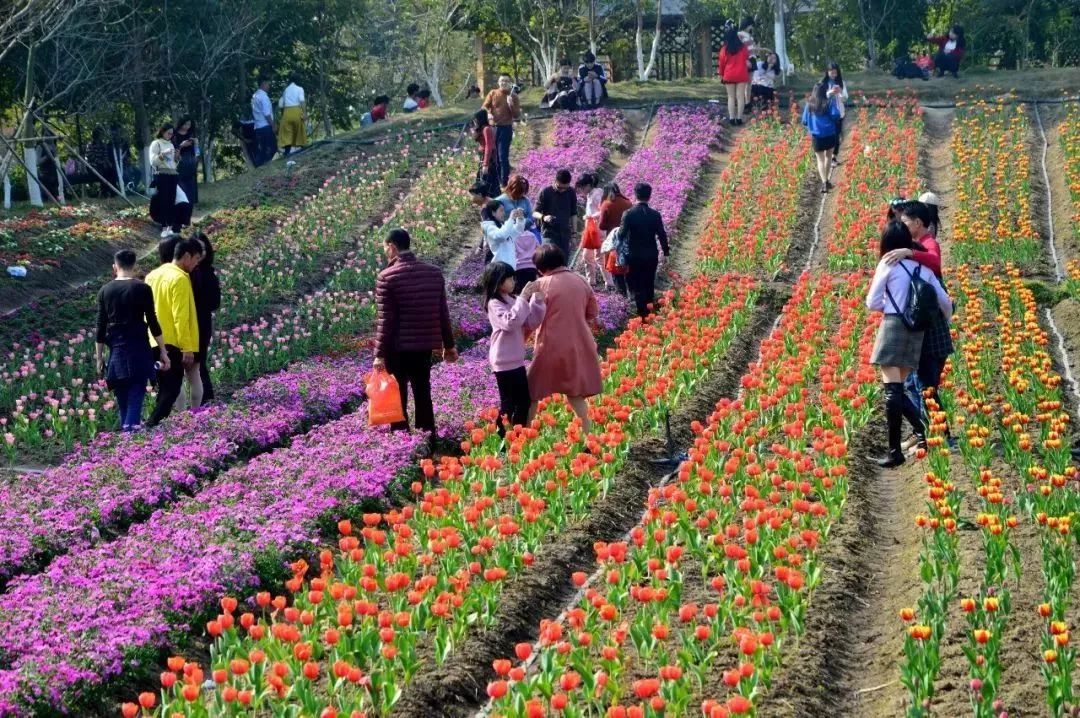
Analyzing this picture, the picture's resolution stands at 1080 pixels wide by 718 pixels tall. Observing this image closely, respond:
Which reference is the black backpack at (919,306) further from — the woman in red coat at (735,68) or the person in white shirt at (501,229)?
the woman in red coat at (735,68)

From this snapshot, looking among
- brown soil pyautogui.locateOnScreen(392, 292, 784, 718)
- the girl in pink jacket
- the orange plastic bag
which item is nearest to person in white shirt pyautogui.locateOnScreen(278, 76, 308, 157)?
brown soil pyautogui.locateOnScreen(392, 292, 784, 718)

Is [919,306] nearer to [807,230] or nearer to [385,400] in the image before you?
[385,400]

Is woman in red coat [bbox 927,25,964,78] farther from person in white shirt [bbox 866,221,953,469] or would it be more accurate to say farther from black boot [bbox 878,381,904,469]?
black boot [bbox 878,381,904,469]

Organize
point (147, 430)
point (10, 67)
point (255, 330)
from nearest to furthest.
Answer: point (147, 430), point (255, 330), point (10, 67)

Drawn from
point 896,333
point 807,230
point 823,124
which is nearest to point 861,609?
point 896,333

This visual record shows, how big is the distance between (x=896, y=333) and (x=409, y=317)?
3.83 m

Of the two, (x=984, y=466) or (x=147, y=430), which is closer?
(x=984, y=466)

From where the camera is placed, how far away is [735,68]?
30.0 meters

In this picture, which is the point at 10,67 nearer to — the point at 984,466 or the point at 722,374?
the point at 722,374

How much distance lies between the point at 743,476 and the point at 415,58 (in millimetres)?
33879

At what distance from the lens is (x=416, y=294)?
42.6ft

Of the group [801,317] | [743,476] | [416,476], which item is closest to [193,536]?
[416,476]

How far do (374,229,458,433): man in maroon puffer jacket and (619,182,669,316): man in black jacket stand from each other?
5.17 meters

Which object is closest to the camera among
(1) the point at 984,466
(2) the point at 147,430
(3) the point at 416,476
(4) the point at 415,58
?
(1) the point at 984,466
